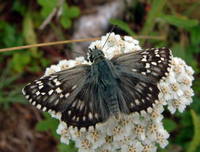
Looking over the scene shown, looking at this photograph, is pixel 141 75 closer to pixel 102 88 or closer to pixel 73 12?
pixel 102 88

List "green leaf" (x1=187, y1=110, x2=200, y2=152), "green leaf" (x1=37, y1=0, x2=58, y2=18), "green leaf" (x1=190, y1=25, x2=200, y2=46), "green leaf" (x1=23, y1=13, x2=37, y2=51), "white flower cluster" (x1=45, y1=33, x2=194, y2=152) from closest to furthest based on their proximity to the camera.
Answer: "white flower cluster" (x1=45, y1=33, x2=194, y2=152) → "green leaf" (x1=187, y1=110, x2=200, y2=152) → "green leaf" (x1=37, y1=0, x2=58, y2=18) → "green leaf" (x1=190, y1=25, x2=200, y2=46) → "green leaf" (x1=23, y1=13, x2=37, y2=51)

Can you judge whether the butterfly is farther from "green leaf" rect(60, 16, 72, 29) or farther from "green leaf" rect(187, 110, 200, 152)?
"green leaf" rect(60, 16, 72, 29)

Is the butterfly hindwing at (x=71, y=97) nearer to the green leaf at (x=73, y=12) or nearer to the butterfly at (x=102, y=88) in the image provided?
the butterfly at (x=102, y=88)

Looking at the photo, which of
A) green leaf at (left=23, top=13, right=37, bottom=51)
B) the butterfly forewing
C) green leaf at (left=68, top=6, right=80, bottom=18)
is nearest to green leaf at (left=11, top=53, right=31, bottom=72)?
green leaf at (left=23, top=13, right=37, bottom=51)

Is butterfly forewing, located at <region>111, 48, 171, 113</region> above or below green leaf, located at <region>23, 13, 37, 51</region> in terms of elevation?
below

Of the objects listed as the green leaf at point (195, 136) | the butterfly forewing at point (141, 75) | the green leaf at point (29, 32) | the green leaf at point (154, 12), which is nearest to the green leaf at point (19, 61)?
the green leaf at point (29, 32)

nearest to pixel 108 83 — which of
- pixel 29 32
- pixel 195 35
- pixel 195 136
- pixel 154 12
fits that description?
pixel 195 136

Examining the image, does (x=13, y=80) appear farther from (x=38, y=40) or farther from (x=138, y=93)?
(x=138, y=93)
